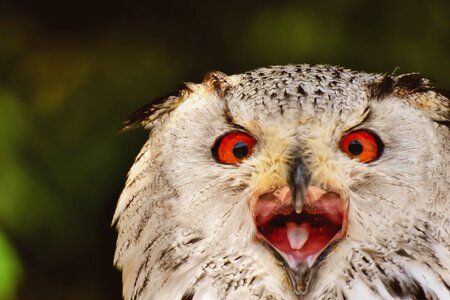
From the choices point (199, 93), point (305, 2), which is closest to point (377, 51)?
point (305, 2)

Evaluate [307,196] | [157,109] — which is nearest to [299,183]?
[307,196]

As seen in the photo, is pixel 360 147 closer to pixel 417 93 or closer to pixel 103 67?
pixel 417 93

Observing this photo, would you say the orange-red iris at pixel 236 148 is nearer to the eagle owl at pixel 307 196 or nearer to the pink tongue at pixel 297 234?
the eagle owl at pixel 307 196

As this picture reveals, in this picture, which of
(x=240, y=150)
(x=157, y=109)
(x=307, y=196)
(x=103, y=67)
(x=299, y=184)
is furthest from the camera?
(x=103, y=67)

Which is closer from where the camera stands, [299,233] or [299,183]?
[299,183]

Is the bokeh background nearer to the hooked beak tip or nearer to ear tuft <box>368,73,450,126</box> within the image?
ear tuft <box>368,73,450,126</box>

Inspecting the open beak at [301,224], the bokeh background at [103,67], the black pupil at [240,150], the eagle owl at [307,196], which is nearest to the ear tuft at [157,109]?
the eagle owl at [307,196]

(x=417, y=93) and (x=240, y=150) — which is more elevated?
(x=417, y=93)

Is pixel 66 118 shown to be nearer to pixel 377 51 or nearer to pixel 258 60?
pixel 258 60
